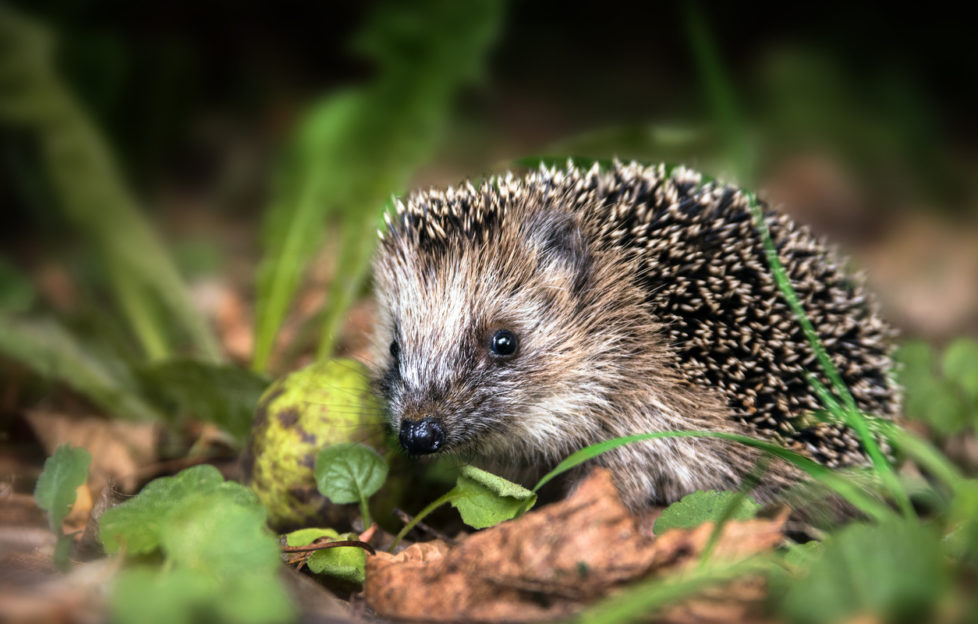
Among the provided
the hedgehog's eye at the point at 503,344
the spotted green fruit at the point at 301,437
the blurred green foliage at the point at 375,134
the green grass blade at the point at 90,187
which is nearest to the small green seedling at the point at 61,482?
the spotted green fruit at the point at 301,437

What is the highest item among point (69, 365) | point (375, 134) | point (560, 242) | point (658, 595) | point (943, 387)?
point (375, 134)

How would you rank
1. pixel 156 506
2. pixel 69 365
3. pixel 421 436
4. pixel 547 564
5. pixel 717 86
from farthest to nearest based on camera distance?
pixel 717 86 → pixel 69 365 → pixel 421 436 → pixel 156 506 → pixel 547 564

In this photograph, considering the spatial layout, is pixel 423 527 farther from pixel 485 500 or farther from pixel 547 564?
pixel 547 564

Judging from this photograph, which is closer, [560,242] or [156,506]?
[156,506]

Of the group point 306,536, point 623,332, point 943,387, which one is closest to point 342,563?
point 306,536

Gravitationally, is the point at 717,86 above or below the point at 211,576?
above

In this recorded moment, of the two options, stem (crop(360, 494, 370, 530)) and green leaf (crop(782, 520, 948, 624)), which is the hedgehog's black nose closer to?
stem (crop(360, 494, 370, 530))

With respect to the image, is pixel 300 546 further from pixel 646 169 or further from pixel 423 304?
pixel 646 169
